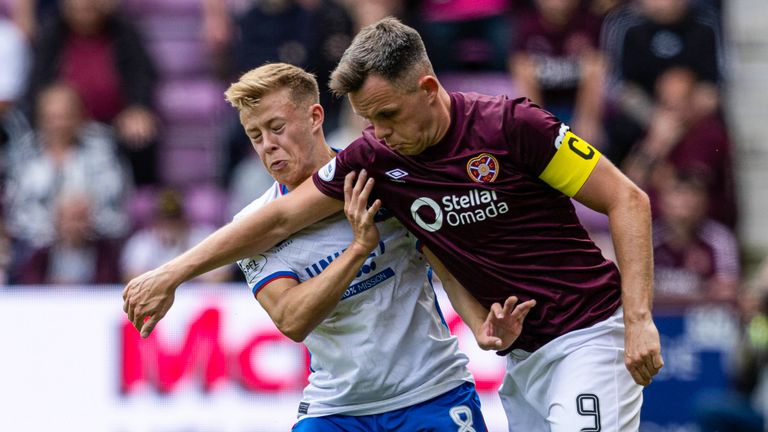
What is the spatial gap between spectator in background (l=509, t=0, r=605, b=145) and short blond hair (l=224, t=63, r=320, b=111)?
5.71m

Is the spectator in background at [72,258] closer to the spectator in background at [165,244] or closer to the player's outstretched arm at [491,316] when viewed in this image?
the spectator in background at [165,244]

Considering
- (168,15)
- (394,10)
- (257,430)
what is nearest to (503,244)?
(257,430)

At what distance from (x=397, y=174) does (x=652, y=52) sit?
6.43 m

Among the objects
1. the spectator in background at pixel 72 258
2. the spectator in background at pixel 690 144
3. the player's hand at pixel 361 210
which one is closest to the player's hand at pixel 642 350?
the player's hand at pixel 361 210

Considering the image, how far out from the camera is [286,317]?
5012 millimetres

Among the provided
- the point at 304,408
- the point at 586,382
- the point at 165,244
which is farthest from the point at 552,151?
the point at 165,244

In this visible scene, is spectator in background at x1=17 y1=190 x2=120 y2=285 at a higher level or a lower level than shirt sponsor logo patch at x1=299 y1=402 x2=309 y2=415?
lower

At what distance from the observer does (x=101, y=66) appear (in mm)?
10961

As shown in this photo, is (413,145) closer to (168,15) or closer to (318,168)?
(318,168)

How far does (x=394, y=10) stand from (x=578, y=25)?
158 centimetres

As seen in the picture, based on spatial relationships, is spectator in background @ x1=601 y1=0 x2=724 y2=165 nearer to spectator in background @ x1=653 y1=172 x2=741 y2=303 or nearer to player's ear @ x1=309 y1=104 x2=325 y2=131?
spectator in background @ x1=653 y1=172 x2=741 y2=303

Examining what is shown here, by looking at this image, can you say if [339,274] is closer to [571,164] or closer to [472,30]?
[571,164]

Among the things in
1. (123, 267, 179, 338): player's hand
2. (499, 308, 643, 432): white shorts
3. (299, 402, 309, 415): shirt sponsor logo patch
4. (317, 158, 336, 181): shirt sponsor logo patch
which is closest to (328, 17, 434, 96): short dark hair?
(317, 158, 336, 181): shirt sponsor logo patch

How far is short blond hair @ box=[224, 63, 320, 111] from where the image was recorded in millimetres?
5117
